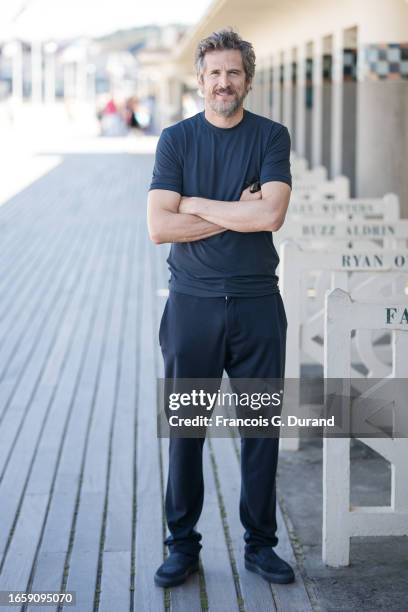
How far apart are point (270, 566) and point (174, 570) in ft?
1.05

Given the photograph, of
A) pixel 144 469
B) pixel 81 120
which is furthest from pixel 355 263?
pixel 81 120

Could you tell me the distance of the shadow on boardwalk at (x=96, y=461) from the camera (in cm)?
381

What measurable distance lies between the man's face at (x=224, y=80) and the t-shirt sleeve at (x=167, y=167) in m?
0.19

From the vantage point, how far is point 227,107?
3.58m

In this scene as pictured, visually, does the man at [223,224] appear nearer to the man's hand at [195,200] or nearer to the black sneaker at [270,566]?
the man's hand at [195,200]

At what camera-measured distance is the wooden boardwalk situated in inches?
150

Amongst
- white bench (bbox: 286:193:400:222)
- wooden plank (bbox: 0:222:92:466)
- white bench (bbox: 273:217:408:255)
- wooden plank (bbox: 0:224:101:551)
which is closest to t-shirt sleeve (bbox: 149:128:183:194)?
wooden plank (bbox: 0:224:101:551)

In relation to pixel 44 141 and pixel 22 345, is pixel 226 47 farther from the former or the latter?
pixel 44 141

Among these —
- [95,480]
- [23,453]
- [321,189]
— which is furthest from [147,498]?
[321,189]

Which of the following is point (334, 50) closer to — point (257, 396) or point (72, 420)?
point (72, 420)

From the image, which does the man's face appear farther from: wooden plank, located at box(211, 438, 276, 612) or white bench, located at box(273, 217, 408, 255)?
white bench, located at box(273, 217, 408, 255)

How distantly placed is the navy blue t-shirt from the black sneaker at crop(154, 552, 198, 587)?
2.95 feet

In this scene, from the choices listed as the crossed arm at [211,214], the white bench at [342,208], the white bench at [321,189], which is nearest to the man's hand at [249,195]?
the crossed arm at [211,214]

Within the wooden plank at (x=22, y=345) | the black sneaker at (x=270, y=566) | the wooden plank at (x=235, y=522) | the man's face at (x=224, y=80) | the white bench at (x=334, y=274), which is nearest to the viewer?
the man's face at (x=224, y=80)
